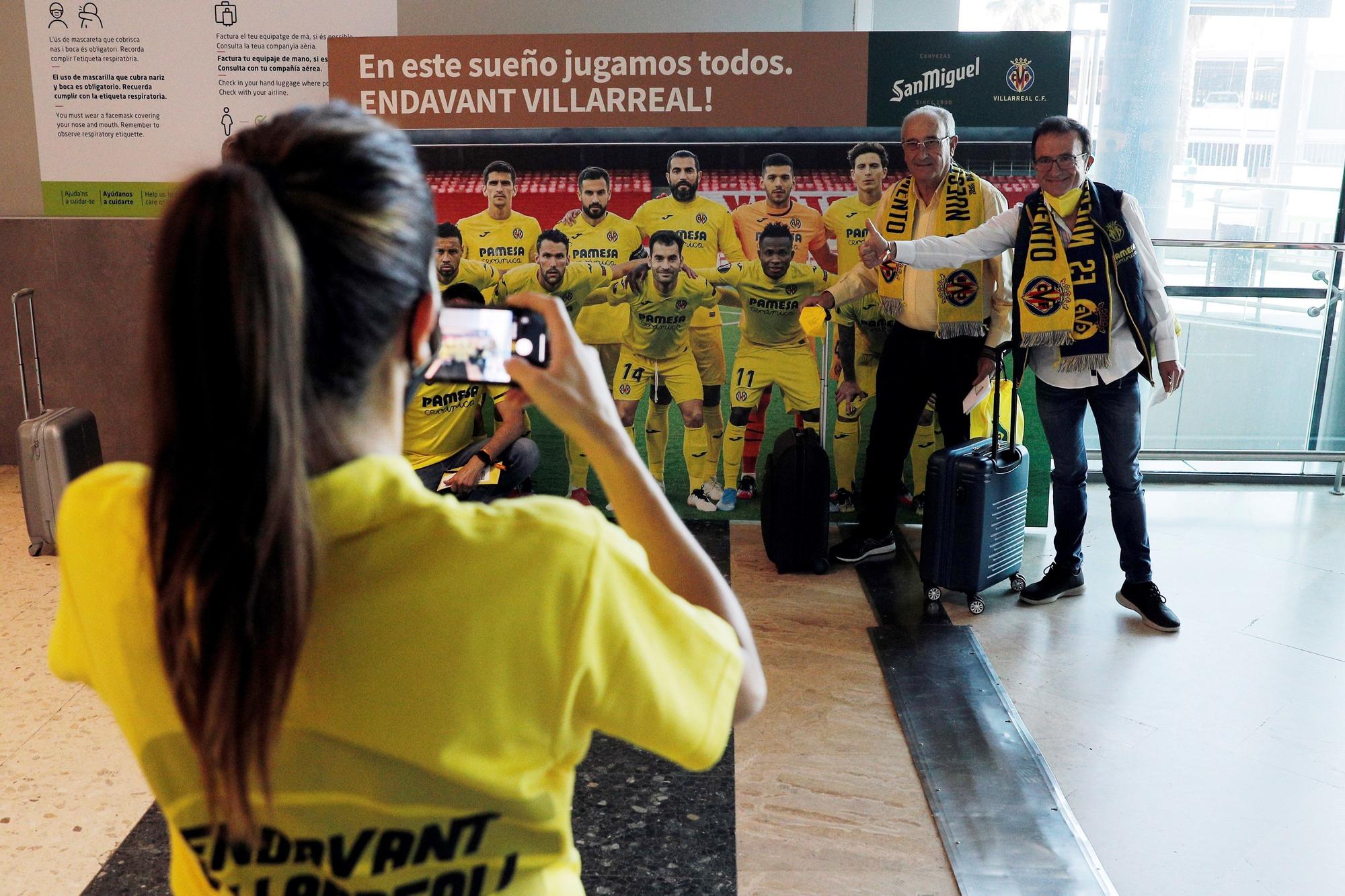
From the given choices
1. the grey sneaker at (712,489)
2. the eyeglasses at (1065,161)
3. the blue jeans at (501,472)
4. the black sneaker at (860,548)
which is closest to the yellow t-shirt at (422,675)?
the blue jeans at (501,472)

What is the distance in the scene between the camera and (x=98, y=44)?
5.07 meters

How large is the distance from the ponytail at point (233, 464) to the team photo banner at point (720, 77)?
418cm

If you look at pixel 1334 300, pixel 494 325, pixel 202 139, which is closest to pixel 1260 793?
pixel 494 325

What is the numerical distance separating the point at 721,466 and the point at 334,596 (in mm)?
4396

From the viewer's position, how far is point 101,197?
5.29 m

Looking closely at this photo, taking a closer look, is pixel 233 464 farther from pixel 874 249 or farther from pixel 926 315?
pixel 926 315

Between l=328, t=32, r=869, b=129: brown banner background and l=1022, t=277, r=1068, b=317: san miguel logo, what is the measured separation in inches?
44.8

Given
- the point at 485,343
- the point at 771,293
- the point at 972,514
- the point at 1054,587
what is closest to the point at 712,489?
the point at 771,293

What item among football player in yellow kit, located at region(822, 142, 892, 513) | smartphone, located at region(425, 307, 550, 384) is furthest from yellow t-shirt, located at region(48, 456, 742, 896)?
football player in yellow kit, located at region(822, 142, 892, 513)

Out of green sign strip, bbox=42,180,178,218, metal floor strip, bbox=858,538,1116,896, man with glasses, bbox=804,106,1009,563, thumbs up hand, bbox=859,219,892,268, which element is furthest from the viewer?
green sign strip, bbox=42,180,178,218

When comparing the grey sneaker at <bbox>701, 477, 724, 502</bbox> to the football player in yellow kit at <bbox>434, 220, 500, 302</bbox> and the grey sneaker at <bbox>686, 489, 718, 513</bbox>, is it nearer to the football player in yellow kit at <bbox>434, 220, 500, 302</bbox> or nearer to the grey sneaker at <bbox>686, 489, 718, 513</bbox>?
the grey sneaker at <bbox>686, 489, 718, 513</bbox>

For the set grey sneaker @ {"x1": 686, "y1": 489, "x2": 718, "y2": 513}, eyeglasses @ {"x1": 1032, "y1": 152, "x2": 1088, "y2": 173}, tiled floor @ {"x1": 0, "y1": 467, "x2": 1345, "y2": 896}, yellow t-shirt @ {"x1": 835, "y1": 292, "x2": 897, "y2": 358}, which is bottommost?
tiled floor @ {"x1": 0, "y1": 467, "x2": 1345, "y2": 896}

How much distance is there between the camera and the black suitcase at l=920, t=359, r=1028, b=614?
3916 mm

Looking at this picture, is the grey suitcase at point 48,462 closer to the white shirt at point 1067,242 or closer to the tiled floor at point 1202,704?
the white shirt at point 1067,242
